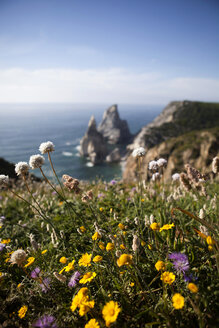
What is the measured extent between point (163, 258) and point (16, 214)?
4687 mm

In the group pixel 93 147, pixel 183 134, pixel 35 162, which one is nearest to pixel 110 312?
pixel 35 162

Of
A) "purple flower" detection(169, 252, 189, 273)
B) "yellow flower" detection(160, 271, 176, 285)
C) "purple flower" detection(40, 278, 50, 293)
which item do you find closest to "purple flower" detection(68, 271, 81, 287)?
"purple flower" detection(40, 278, 50, 293)

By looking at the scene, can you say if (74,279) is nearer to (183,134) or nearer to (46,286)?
(46,286)

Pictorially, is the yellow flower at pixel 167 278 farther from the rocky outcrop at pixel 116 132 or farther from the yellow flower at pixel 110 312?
the rocky outcrop at pixel 116 132

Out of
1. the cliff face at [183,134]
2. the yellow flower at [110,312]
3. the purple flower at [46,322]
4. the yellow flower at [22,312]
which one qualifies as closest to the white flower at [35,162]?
the yellow flower at [22,312]

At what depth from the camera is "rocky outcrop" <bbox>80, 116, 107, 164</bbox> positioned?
11606 cm

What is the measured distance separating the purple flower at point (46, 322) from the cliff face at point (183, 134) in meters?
46.3

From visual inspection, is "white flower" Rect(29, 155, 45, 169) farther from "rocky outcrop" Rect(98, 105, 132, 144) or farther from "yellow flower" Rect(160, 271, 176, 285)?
"rocky outcrop" Rect(98, 105, 132, 144)

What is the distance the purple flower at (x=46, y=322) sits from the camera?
193cm

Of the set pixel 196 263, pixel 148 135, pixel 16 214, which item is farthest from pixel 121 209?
pixel 148 135

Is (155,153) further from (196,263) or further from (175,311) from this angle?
(175,311)

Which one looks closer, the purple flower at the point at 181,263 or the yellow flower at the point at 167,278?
the yellow flower at the point at 167,278

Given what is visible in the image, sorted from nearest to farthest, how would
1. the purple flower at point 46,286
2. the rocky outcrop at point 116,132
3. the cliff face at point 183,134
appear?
the purple flower at point 46,286, the cliff face at point 183,134, the rocky outcrop at point 116,132

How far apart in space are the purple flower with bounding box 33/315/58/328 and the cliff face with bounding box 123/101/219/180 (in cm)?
4628
